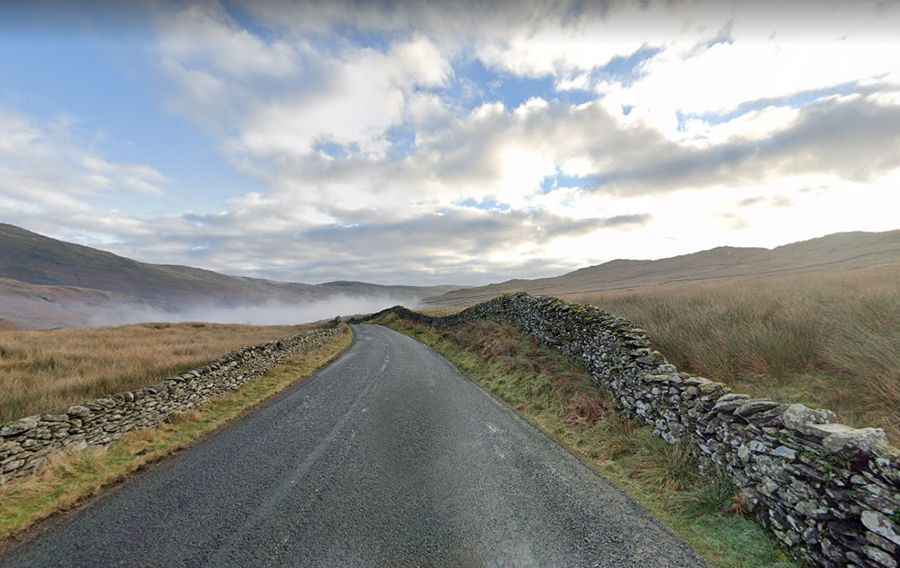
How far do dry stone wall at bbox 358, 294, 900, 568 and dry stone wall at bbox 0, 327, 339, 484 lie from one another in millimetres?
11432

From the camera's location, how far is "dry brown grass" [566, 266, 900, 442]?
20.6ft

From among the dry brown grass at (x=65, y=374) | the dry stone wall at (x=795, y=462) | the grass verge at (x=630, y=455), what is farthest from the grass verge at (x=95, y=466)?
the dry stone wall at (x=795, y=462)

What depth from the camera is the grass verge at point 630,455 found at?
4.76 metres

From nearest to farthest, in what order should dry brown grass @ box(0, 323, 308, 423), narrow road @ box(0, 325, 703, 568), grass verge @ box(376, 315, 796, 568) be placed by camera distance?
narrow road @ box(0, 325, 703, 568)
grass verge @ box(376, 315, 796, 568)
dry brown grass @ box(0, 323, 308, 423)

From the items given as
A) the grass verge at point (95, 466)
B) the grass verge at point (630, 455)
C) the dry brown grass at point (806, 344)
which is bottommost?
the grass verge at point (630, 455)

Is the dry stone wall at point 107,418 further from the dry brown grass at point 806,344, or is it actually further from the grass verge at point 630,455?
the dry brown grass at point 806,344

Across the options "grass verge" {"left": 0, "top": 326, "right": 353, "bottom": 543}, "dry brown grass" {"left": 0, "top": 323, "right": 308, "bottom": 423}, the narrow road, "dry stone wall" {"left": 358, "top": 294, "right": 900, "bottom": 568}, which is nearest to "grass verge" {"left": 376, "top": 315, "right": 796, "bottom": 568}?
"dry stone wall" {"left": 358, "top": 294, "right": 900, "bottom": 568}

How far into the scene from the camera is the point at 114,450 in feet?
24.8

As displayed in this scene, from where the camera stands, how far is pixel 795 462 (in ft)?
14.8

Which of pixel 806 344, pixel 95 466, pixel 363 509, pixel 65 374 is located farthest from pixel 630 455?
pixel 65 374

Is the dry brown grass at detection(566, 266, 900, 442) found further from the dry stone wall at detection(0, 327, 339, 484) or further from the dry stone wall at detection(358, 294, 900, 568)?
the dry stone wall at detection(0, 327, 339, 484)

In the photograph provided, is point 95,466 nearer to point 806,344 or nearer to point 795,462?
point 795,462

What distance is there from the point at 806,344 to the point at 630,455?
15.4 feet

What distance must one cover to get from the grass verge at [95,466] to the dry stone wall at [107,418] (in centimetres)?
27
